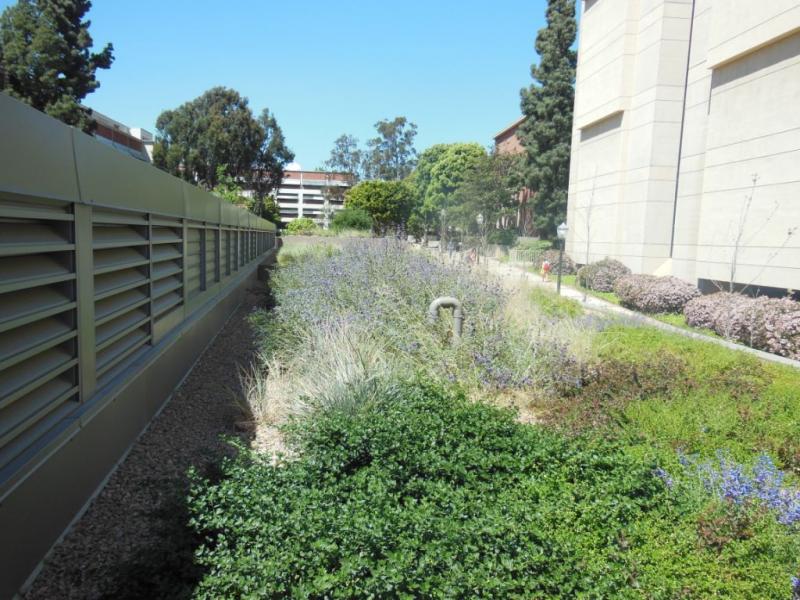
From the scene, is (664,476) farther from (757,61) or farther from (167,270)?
(757,61)

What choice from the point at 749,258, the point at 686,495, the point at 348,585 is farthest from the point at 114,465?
the point at 749,258

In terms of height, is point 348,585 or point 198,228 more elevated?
point 198,228

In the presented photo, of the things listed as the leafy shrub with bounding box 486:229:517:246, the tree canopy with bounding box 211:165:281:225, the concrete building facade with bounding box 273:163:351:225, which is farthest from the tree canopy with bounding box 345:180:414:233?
the concrete building facade with bounding box 273:163:351:225

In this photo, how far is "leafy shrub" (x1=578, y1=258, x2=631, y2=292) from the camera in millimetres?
22156

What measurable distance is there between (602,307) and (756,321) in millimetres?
3820

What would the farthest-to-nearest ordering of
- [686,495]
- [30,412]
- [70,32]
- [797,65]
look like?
[70,32] → [797,65] → [686,495] → [30,412]

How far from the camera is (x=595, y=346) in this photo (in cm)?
696

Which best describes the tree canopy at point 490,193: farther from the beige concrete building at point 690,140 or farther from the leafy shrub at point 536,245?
the beige concrete building at point 690,140

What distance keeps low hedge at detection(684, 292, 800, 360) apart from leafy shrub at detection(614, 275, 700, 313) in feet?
7.91

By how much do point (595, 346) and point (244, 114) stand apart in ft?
160

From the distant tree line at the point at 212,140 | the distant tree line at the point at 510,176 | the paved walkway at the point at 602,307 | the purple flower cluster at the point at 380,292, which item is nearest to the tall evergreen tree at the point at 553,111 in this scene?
the distant tree line at the point at 510,176

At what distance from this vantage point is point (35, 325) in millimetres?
2775

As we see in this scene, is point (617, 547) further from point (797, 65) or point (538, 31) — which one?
point (538, 31)

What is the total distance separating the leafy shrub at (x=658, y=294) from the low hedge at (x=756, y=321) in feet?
7.91
